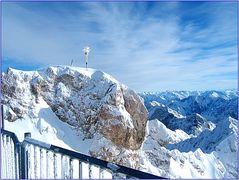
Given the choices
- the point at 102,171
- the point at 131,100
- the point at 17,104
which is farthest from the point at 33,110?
the point at 102,171

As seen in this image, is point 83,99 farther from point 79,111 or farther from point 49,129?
point 49,129

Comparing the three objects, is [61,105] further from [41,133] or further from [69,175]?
[69,175]

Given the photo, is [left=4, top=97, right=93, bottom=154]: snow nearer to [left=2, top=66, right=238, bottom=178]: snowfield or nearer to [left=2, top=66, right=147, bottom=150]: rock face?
[left=2, top=66, right=238, bottom=178]: snowfield

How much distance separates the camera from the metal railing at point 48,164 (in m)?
2.89

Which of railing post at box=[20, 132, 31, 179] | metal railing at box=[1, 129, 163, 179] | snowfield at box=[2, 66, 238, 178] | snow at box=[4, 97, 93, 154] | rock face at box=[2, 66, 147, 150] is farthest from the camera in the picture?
rock face at box=[2, 66, 147, 150]

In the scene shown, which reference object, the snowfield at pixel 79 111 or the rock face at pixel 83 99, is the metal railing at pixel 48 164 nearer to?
the snowfield at pixel 79 111

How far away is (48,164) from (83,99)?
3260 cm

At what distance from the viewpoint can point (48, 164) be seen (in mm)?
4293

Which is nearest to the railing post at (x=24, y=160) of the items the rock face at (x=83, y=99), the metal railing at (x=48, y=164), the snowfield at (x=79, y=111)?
the metal railing at (x=48, y=164)

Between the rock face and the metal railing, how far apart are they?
1118 inches

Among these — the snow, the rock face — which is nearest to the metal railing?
the snow

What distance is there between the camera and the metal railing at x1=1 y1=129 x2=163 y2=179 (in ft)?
9.48

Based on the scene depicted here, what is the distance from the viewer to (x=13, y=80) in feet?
111

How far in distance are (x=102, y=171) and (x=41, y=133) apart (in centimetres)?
3081
